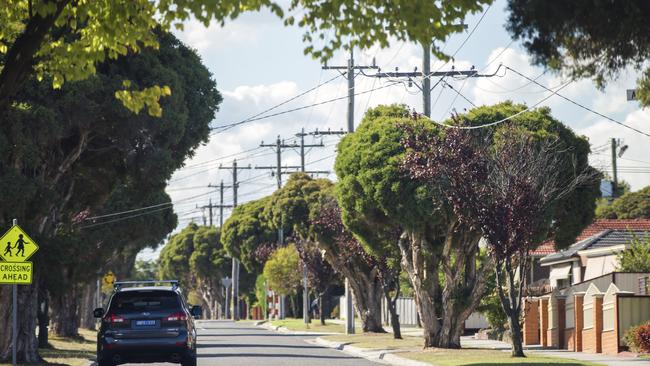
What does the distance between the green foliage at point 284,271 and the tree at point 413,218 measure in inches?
1644

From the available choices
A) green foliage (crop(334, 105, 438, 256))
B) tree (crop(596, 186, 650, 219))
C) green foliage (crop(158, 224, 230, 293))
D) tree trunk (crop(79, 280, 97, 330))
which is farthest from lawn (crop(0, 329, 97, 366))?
green foliage (crop(158, 224, 230, 293))

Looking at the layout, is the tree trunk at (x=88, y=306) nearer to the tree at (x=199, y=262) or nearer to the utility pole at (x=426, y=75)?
the utility pole at (x=426, y=75)

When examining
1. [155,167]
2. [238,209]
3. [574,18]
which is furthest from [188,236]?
[574,18]

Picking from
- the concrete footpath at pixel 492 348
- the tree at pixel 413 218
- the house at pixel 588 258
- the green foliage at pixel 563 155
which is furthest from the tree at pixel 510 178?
the house at pixel 588 258

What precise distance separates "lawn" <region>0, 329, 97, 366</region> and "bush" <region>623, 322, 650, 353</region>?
524 inches

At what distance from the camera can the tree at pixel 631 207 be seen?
249ft

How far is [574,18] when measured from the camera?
1415 centimetres

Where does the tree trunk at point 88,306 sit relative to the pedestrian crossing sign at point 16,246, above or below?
below

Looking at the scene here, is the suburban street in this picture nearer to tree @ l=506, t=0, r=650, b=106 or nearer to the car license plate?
the car license plate

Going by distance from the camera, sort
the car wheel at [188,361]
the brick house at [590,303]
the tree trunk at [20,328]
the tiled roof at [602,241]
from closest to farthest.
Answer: the car wheel at [188,361] → the tree trunk at [20,328] → the brick house at [590,303] → the tiled roof at [602,241]

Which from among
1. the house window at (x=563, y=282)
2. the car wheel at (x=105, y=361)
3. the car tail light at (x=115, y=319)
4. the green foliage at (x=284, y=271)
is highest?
the green foliage at (x=284, y=271)

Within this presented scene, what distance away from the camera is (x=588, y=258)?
49.8 meters

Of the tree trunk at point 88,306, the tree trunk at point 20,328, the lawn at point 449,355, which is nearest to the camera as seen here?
the lawn at point 449,355

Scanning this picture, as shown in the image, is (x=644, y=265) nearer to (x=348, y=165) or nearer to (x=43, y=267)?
(x=348, y=165)
